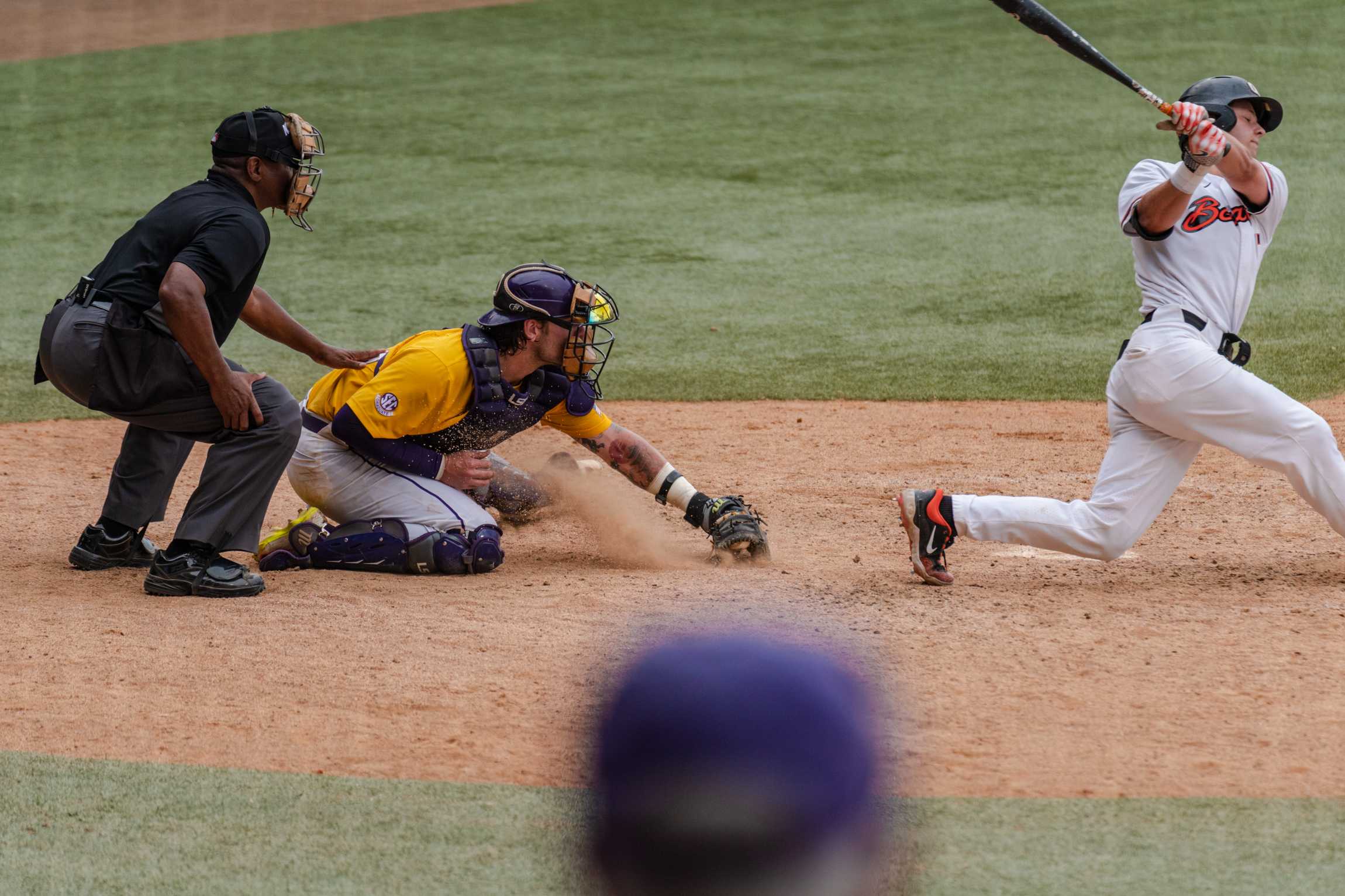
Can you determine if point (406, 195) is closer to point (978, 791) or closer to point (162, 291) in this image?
point (162, 291)

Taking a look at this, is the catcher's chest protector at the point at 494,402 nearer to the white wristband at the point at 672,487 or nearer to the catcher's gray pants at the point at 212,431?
the white wristband at the point at 672,487

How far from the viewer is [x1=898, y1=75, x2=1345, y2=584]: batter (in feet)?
16.5

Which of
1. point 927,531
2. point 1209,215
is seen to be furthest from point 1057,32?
point 927,531

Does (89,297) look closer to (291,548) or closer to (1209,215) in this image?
(291,548)

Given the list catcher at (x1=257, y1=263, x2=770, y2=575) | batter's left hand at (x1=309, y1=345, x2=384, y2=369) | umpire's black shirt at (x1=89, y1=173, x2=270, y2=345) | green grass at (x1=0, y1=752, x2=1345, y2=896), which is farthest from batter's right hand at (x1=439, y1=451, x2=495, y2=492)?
green grass at (x1=0, y1=752, x2=1345, y2=896)

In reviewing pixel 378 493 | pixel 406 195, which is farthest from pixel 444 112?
pixel 378 493

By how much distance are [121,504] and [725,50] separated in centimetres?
1460

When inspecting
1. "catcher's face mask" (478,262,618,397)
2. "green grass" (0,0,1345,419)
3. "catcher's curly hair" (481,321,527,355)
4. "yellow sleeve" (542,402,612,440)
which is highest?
"catcher's face mask" (478,262,618,397)

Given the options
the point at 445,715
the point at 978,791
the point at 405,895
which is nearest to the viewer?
the point at 405,895

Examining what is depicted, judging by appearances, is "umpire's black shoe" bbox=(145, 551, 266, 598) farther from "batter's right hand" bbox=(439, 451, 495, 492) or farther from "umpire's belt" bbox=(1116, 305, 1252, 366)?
"umpire's belt" bbox=(1116, 305, 1252, 366)

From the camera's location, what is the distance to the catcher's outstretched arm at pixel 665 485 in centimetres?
581

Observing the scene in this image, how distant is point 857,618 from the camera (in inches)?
196

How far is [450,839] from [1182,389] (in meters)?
2.89

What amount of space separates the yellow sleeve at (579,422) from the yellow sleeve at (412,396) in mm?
380
